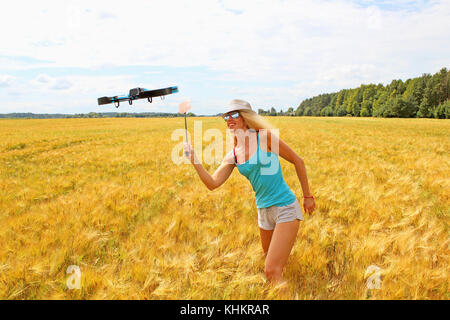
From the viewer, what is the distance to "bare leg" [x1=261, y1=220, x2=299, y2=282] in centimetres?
201

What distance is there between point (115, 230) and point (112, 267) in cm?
91

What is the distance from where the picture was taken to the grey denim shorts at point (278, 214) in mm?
2184

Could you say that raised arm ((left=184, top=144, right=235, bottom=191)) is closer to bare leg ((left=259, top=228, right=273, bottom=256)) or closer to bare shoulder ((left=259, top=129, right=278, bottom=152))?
bare shoulder ((left=259, top=129, right=278, bottom=152))

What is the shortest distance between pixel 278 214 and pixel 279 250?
30 cm

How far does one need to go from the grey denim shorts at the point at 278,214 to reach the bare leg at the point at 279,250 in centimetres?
5

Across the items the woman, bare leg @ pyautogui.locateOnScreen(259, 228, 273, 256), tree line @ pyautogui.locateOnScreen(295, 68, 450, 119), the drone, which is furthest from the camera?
tree line @ pyautogui.locateOnScreen(295, 68, 450, 119)

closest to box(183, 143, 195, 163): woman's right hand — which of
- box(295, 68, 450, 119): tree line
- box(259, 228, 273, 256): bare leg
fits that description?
box(259, 228, 273, 256): bare leg

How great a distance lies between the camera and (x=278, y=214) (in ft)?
7.25

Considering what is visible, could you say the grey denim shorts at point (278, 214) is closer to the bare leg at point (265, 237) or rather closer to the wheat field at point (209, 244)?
the bare leg at point (265, 237)

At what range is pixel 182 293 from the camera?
1898 mm

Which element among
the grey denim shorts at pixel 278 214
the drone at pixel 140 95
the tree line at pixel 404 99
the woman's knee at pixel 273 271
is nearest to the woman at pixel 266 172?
the grey denim shorts at pixel 278 214

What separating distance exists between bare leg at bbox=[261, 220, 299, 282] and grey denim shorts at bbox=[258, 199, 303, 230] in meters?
0.05
